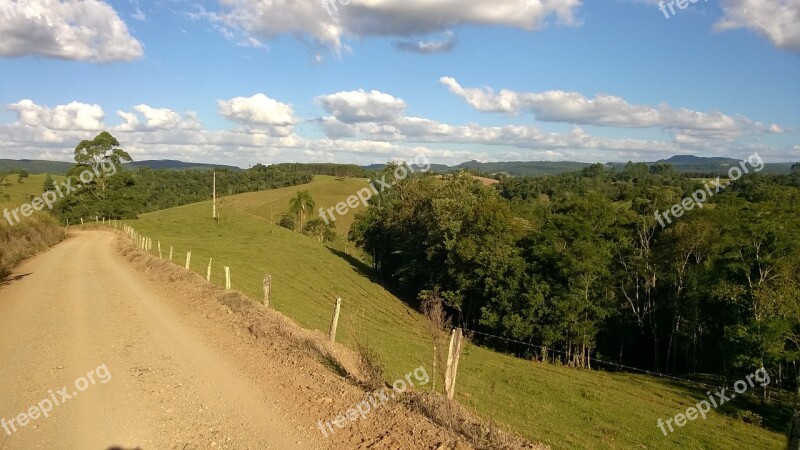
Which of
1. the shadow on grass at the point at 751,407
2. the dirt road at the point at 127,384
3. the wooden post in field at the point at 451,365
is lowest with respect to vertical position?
the shadow on grass at the point at 751,407

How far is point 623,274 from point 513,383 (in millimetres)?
24784

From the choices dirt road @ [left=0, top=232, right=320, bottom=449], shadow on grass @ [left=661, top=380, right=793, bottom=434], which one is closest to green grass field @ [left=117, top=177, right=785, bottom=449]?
shadow on grass @ [left=661, top=380, right=793, bottom=434]

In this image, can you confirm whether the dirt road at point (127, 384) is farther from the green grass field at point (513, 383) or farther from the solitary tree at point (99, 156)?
the solitary tree at point (99, 156)

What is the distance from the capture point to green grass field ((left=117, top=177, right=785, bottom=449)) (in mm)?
18781

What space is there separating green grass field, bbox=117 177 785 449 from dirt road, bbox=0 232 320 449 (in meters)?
4.86

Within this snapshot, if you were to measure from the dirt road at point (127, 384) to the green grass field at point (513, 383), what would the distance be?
4861mm

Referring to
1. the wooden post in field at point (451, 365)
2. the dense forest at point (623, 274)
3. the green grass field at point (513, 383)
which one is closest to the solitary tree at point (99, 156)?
the green grass field at point (513, 383)

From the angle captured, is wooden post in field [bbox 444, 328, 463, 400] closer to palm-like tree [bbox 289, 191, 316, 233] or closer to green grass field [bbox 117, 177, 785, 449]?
green grass field [bbox 117, 177, 785, 449]

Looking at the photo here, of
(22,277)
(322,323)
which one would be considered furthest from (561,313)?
(22,277)

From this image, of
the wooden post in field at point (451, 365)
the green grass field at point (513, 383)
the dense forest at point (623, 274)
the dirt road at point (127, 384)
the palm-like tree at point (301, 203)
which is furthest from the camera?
the palm-like tree at point (301, 203)

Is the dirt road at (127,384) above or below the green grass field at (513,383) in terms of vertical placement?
above

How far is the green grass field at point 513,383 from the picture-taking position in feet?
61.6

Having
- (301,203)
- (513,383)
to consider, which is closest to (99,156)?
(301,203)

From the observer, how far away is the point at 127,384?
10.7m
